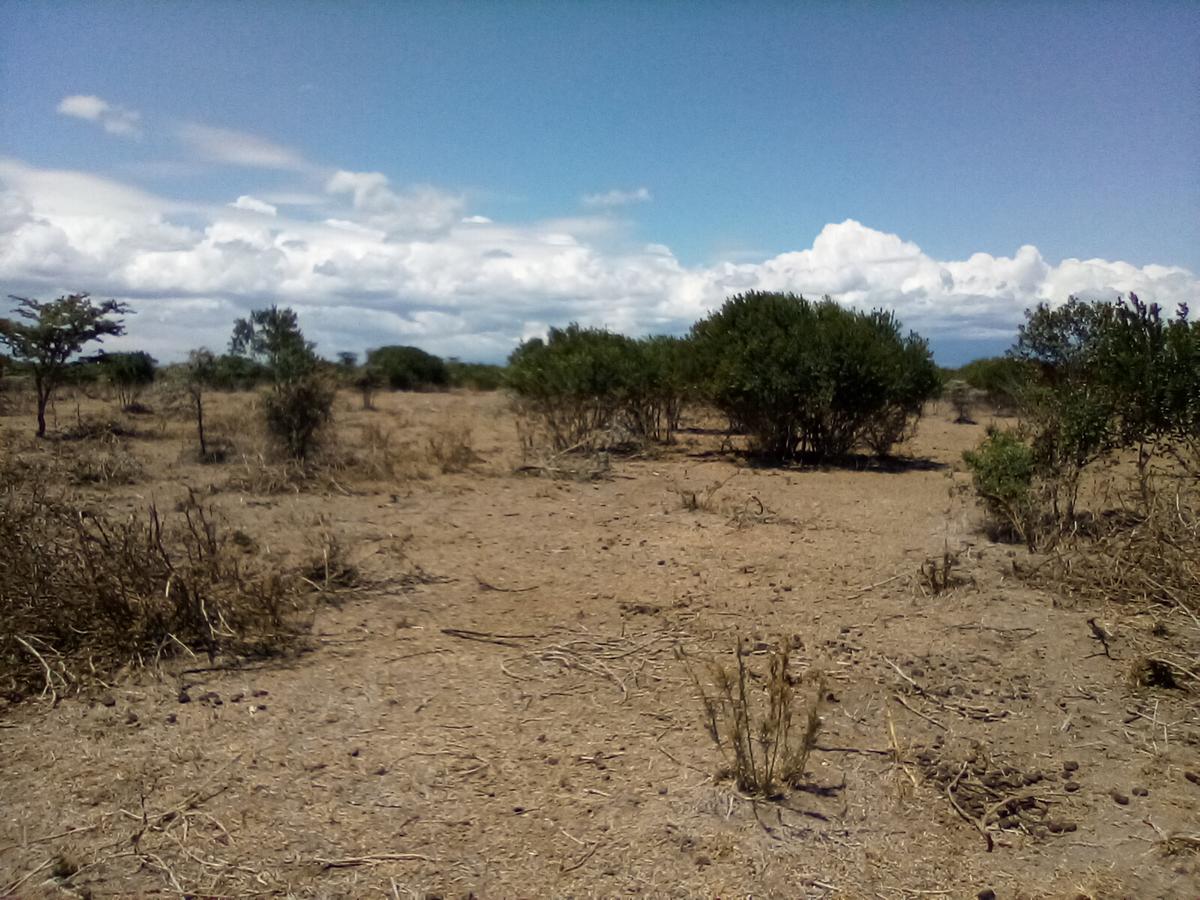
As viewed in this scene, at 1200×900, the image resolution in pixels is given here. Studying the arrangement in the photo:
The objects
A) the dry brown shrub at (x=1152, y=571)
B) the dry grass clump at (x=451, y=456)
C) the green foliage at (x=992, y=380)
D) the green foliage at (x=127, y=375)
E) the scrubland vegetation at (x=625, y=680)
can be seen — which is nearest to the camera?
the scrubland vegetation at (x=625, y=680)

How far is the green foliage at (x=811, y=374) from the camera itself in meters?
15.1

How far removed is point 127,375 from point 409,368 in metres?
21.7

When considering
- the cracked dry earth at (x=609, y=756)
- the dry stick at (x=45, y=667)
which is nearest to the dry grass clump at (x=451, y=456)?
the cracked dry earth at (x=609, y=756)

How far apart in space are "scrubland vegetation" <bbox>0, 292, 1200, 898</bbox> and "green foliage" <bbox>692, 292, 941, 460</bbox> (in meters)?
3.85

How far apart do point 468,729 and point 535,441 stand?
1318 centimetres

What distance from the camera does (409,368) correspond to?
46.1 m

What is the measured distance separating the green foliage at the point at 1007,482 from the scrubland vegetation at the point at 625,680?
0.11 feet

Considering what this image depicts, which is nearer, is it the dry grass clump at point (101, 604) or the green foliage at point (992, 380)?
the dry grass clump at point (101, 604)

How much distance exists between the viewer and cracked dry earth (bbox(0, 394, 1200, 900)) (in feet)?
11.5

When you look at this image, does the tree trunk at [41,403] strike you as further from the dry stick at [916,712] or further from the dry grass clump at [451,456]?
the dry stick at [916,712]

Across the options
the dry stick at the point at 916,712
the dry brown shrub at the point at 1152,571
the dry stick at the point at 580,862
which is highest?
the dry brown shrub at the point at 1152,571

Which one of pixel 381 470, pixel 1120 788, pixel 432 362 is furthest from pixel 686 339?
pixel 432 362

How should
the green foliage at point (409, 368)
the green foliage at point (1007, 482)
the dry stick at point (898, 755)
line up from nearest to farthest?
the dry stick at point (898, 755) < the green foliage at point (1007, 482) < the green foliage at point (409, 368)

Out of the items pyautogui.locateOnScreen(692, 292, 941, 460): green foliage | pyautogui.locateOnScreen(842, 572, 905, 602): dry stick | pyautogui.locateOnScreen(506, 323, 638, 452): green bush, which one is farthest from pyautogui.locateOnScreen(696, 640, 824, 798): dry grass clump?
pyautogui.locateOnScreen(506, 323, 638, 452): green bush
